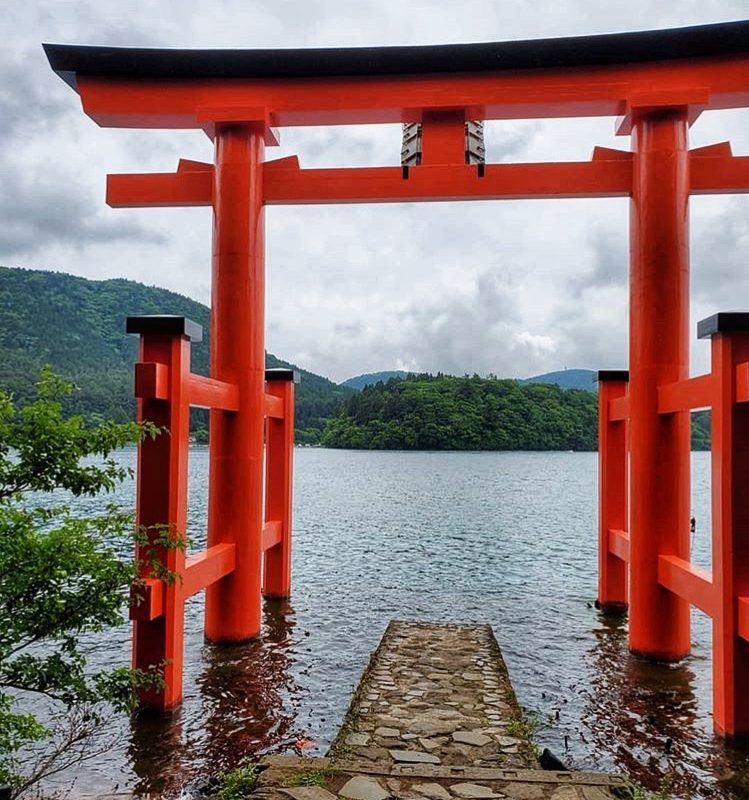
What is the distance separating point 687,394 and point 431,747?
4.33 metres

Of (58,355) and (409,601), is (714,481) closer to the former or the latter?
(409,601)

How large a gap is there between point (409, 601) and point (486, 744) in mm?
6875

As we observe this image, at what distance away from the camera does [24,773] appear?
17.1 ft

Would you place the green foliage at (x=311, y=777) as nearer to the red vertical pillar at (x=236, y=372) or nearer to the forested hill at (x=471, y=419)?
the red vertical pillar at (x=236, y=372)

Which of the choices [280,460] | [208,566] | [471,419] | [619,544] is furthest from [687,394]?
[471,419]

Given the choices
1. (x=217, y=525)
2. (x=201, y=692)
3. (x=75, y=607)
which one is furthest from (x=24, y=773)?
(x=217, y=525)

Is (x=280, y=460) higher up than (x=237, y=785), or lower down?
higher up

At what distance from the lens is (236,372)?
26.9 ft

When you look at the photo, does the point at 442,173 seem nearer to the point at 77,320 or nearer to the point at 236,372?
the point at 236,372

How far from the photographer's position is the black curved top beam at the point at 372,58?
302 inches

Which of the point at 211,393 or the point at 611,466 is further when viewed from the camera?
the point at 611,466

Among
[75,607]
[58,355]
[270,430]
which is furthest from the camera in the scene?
[58,355]

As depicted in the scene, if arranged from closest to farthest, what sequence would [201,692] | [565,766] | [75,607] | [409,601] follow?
[75,607]
[565,766]
[201,692]
[409,601]

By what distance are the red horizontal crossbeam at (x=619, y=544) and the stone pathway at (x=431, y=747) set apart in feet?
8.28
